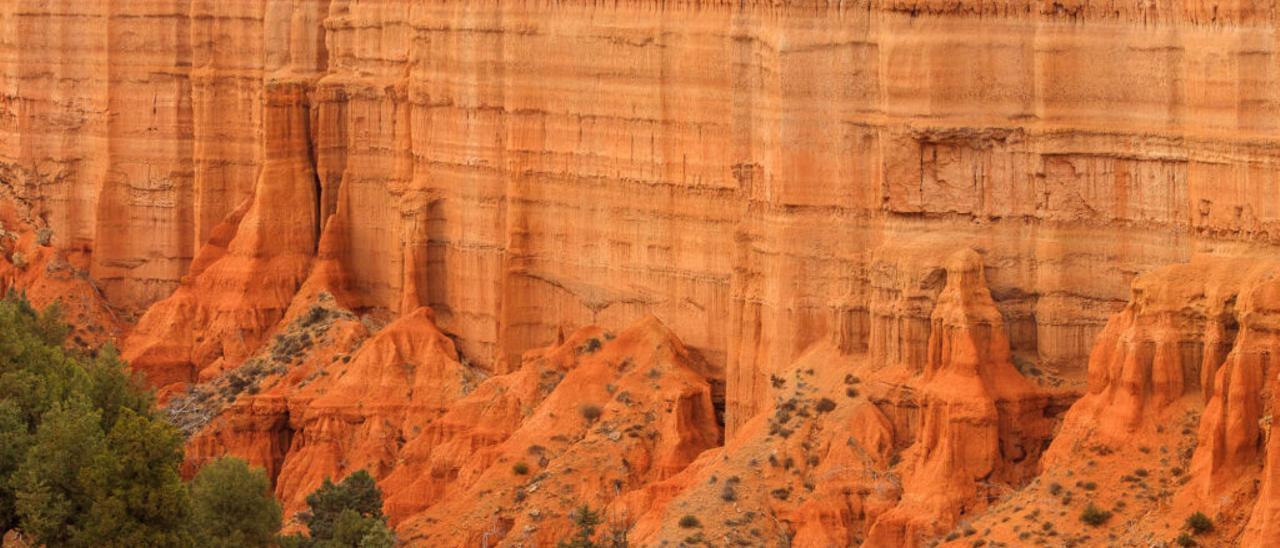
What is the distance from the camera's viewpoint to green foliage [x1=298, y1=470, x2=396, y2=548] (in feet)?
241

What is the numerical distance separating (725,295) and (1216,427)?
1805 cm

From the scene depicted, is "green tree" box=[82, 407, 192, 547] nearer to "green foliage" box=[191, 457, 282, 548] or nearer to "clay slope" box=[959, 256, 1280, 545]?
"green foliage" box=[191, 457, 282, 548]

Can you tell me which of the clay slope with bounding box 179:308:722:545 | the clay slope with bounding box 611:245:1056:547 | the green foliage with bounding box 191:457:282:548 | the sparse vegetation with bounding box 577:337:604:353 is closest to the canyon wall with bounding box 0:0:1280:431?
the sparse vegetation with bounding box 577:337:604:353

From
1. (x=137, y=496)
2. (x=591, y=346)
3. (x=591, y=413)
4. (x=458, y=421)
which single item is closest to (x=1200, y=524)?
(x=137, y=496)

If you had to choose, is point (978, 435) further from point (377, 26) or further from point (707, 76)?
point (377, 26)

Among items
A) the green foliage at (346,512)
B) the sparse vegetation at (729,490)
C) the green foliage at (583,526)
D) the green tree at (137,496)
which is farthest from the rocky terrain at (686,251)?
the green tree at (137,496)

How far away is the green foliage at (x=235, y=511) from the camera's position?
Answer: 7138 cm

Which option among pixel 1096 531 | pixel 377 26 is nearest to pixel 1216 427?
pixel 1096 531

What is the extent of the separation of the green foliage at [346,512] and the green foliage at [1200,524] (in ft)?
57.7

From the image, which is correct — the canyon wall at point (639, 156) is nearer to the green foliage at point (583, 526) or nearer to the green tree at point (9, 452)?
the green foliage at point (583, 526)

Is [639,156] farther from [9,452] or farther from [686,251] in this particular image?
[9,452]

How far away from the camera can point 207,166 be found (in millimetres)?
98625

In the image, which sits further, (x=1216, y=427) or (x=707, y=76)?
(x=707, y=76)

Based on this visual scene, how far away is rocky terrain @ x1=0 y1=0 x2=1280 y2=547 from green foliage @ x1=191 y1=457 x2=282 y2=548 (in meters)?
6.12
